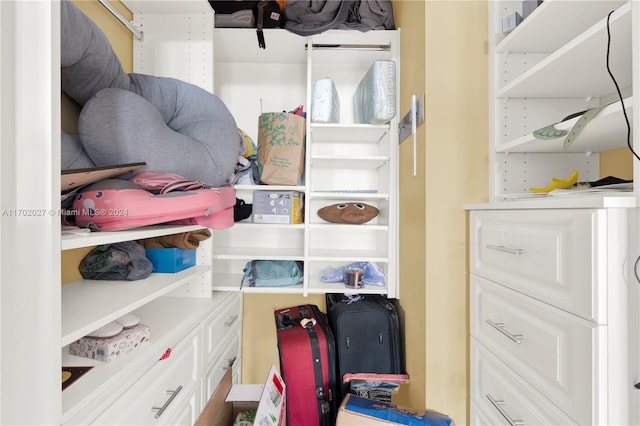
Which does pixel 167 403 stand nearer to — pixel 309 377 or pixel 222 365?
pixel 222 365

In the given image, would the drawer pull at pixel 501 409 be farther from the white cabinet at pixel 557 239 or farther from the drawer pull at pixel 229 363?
the drawer pull at pixel 229 363

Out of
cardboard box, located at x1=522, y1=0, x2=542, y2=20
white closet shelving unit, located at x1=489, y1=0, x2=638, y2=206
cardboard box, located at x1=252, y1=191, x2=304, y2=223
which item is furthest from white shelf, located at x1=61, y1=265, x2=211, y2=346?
cardboard box, located at x1=522, y1=0, x2=542, y2=20

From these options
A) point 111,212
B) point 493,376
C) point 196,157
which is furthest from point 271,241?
point 493,376

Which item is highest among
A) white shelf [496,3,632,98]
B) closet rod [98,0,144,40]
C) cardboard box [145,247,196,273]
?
closet rod [98,0,144,40]

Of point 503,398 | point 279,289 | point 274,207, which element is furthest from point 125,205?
point 503,398

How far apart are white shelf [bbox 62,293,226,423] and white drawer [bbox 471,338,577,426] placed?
107cm

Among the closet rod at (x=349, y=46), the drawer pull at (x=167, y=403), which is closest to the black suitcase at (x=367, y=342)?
the drawer pull at (x=167, y=403)

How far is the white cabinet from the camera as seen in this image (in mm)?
620

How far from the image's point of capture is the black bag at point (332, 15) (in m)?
1.47

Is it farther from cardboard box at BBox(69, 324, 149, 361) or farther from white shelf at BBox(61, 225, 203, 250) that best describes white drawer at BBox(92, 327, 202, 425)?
white shelf at BBox(61, 225, 203, 250)

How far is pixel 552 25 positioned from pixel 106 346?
64.0 inches

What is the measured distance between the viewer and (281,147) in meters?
1.45

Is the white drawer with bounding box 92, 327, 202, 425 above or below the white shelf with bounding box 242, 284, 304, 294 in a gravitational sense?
below

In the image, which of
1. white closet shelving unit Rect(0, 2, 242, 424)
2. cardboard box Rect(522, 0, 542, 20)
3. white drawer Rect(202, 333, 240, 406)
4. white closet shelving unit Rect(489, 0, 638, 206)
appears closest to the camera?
white closet shelving unit Rect(0, 2, 242, 424)
